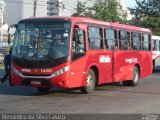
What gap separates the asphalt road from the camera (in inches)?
487

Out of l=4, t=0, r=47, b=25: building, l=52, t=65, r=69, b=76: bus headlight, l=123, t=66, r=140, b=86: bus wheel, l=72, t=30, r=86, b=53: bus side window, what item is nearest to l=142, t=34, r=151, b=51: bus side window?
l=123, t=66, r=140, b=86: bus wheel

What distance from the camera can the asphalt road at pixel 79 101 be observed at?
487 inches

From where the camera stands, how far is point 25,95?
1592 centimetres

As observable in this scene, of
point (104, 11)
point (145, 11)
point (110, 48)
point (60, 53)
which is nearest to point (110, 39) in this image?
point (110, 48)

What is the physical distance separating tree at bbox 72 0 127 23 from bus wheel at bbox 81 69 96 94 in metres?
24.5

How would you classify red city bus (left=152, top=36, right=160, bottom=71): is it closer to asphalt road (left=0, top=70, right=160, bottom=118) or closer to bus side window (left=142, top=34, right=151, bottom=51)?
bus side window (left=142, top=34, right=151, bottom=51)

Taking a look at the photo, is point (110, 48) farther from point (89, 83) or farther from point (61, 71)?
point (61, 71)

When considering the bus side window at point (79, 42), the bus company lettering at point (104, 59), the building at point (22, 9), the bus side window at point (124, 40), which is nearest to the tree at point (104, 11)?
the bus side window at point (124, 40)

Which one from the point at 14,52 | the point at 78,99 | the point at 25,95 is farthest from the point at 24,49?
the point at 78,99

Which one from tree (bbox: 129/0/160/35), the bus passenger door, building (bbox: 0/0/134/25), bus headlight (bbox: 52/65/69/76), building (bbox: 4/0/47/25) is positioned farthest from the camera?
building (bbox: 4/0/47/25)

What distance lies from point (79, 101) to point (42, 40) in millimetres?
2548

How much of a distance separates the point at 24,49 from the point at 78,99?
2536 millimetres

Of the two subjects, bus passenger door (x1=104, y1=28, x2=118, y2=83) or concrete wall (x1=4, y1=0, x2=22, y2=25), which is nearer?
bus passenger door (x1=104, y1=28, x2=118, y2=83)

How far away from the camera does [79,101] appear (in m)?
14.5
